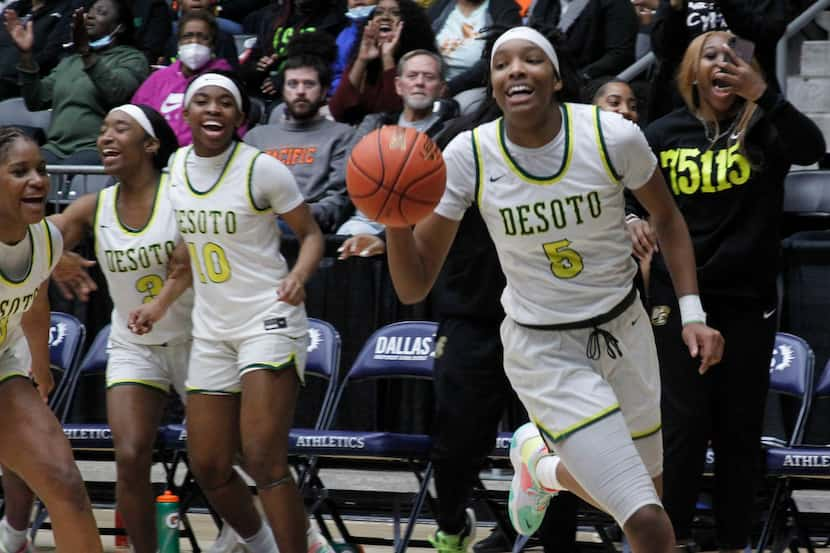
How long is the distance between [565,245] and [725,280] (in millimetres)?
1375

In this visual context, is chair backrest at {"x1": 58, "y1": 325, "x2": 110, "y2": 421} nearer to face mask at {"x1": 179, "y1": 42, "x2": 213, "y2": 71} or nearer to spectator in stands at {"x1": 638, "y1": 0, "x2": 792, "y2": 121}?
face mask at {"x1": 179, "y1": 42, "x2": 213, "y2": 71}

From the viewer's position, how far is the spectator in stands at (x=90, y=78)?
9.93 metres

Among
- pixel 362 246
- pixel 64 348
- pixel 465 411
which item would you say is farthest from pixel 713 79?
pixel 64 348

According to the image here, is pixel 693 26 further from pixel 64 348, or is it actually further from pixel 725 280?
pixel 64 348

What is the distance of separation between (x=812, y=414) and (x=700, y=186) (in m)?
1.86

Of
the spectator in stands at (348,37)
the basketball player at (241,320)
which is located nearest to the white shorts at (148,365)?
the basketball player at (241,320)

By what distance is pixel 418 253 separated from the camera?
4996 millimetres

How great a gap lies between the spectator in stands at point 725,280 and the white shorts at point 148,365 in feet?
7.52

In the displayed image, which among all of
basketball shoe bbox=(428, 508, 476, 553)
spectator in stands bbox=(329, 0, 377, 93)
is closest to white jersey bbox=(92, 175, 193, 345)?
basketball shoe bbox=(428, 508, 476, 553)

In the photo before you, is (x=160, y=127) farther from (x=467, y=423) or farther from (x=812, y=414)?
(x=812, y=414)

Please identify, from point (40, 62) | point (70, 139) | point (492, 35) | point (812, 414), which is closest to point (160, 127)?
point (492, 35)

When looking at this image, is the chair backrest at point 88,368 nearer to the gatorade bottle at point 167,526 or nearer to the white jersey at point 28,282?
the gatorade bottle at point 167,526

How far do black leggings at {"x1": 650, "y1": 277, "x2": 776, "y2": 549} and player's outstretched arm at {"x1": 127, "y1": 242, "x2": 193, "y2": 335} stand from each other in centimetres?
218

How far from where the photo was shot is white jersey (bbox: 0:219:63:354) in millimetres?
5699
